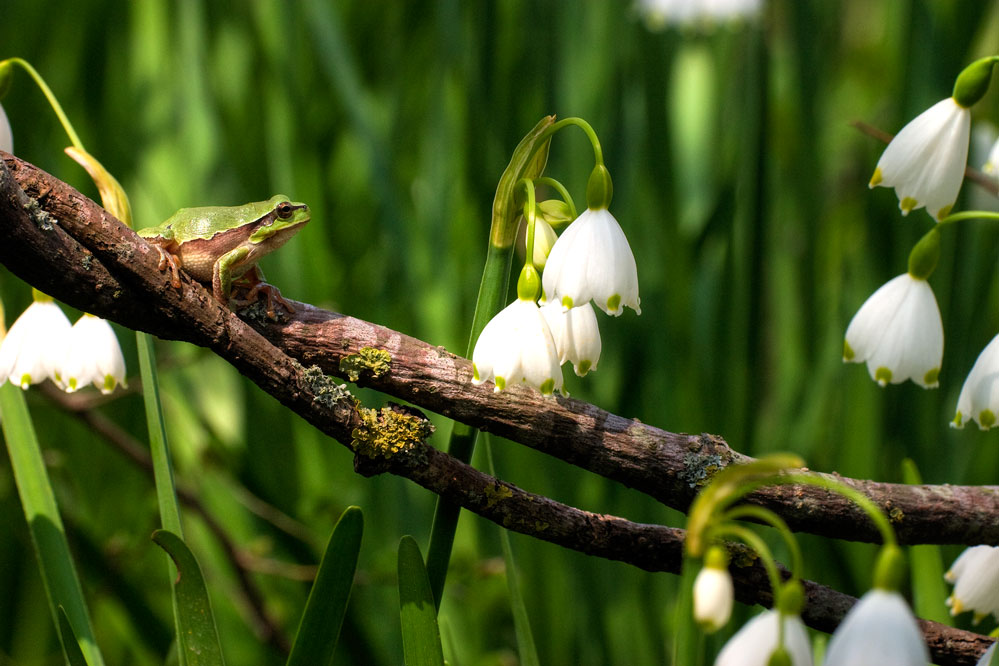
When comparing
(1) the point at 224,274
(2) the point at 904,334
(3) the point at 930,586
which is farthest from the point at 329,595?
(3) the point at 930,586

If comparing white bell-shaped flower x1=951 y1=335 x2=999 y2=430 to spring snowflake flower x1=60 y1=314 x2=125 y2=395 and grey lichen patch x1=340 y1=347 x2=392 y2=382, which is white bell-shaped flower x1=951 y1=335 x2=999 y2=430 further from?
spring snowflake flower x1=60 y1=314 x2=125 y2=395

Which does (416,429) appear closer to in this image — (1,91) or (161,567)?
(1,91)

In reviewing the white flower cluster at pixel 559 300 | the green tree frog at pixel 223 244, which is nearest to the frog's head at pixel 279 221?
the green tree frog at pixel 223 244

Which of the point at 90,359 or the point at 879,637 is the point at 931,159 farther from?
the point at 90,359

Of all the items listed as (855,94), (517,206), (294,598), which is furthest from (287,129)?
(855,94)

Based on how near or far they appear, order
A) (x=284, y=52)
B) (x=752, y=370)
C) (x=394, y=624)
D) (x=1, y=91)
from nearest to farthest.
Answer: (x=1, y=91)
(x=752, y=370)
(x=394, y=624)
(x=284, y=52)

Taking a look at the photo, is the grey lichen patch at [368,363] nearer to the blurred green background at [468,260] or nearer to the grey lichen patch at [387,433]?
the grey lichen patch at [387,433]
